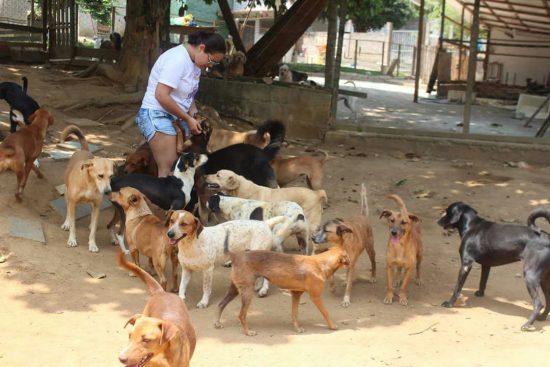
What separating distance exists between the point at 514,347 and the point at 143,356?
3400 millimetres

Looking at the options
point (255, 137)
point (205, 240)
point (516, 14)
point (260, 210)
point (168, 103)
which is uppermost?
point (516, 14)

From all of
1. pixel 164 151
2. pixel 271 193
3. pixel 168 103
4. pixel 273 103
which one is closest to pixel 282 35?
pixel 273 103

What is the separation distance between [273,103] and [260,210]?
701 centimetres

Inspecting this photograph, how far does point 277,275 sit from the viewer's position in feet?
20.5

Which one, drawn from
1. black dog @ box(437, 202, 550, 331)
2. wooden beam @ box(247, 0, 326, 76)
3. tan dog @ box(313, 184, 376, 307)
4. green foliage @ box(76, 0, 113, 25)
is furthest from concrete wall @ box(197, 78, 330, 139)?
green foliage @ box(76, 0, 113, 25)

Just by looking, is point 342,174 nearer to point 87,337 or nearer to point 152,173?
point 152,173

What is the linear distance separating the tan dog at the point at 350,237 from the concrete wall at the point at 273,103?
6.15 metres

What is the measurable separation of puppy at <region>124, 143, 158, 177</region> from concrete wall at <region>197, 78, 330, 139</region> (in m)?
5.51

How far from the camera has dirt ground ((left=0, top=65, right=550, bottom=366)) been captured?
566cm

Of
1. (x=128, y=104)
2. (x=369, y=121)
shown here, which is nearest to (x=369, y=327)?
(x=128, y=104)

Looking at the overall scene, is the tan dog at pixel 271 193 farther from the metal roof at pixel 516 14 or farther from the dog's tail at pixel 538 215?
the metal roof at pixel 516 14

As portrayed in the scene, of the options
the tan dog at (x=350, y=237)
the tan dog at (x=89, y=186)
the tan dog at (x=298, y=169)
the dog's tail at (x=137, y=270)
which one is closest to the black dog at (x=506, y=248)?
the tan dog at (x=350, y=237)

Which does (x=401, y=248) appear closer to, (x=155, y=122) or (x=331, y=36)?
(x=155, y=122)

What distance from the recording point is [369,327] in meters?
6.48
